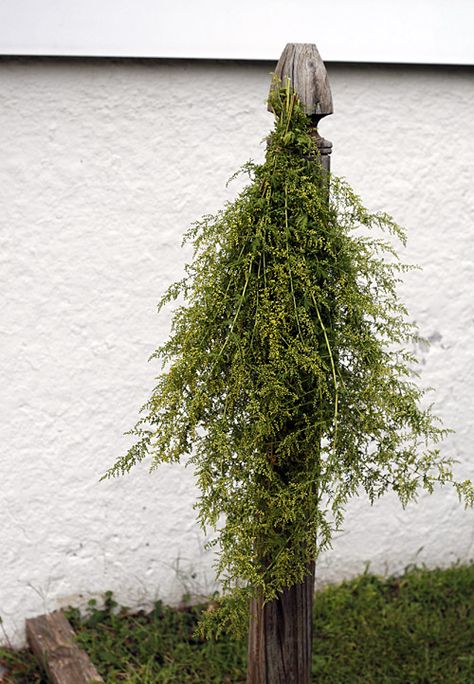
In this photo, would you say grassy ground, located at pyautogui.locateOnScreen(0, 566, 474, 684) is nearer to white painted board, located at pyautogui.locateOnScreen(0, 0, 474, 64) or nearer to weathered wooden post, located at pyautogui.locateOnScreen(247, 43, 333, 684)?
weathered wooden post, located at pyautogui.locateOnScreen(247, 43, 333, 684)

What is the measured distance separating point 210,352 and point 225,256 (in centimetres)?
24

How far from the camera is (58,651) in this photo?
349 centimetres

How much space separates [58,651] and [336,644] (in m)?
1.15

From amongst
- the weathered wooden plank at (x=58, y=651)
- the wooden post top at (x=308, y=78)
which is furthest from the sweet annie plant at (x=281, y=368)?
the weathered wooden plank at (x=58, y=651)

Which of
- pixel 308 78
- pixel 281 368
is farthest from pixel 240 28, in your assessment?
pixel 281 368

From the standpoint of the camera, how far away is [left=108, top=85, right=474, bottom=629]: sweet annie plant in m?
2.11

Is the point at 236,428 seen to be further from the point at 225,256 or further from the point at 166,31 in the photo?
the point at 166,31

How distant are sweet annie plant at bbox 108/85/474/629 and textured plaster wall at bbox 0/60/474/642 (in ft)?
4.63

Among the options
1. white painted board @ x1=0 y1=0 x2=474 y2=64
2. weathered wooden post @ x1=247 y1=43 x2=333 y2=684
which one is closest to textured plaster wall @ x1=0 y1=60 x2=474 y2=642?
white painted board @ x1=0 y1=0 x2=474 y2=64

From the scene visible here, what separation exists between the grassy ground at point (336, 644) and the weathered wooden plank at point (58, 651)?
0.28ft

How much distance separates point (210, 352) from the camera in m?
2.19

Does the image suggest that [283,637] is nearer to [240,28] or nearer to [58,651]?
[58,651]

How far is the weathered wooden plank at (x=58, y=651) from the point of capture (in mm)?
3322

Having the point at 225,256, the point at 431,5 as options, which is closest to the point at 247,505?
the point at 225,256
